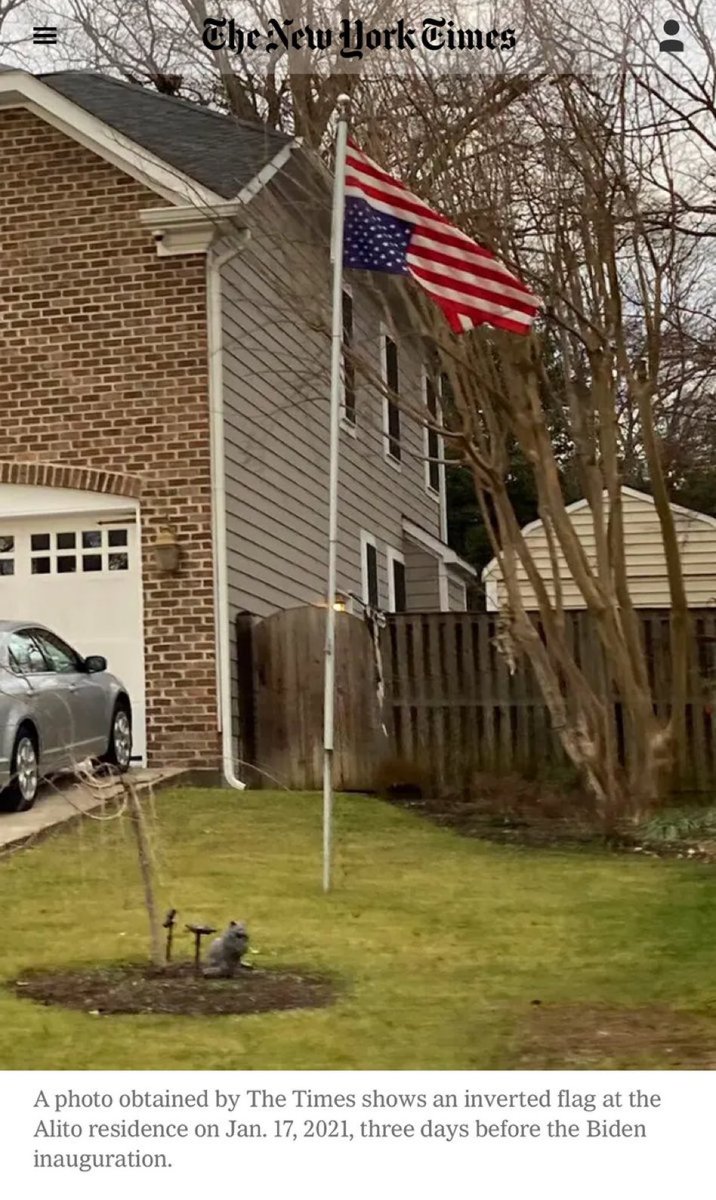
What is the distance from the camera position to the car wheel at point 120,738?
859cm

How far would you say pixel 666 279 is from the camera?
27.3ft

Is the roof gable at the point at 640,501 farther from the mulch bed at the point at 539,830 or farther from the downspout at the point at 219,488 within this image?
the downspout at the point at 219,488

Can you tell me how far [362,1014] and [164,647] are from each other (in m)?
4.51

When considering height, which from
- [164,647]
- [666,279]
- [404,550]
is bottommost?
[164,647]

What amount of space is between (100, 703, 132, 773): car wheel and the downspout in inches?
20.8

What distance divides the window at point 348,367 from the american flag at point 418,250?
2218 millimetres

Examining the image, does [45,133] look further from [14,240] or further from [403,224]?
[403,224]

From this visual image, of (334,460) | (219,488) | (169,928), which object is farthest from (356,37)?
(169,928)

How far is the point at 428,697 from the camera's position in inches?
384

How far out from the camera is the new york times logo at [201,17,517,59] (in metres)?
6.94

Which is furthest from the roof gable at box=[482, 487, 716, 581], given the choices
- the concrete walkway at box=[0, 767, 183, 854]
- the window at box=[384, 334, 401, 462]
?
the concrete walkway at box=[0, 767, 183, 854]

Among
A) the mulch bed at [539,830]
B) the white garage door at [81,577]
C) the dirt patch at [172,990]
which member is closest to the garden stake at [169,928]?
the dirt patch at [172,990]

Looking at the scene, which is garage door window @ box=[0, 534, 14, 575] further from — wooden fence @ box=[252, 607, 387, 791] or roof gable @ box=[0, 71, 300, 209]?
roof gable @ box=[0, 71, 300, 209]
